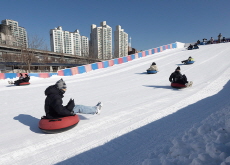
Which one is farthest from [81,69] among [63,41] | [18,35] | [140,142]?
[63,41]

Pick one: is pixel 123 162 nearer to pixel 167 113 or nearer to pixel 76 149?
pixel 76 149

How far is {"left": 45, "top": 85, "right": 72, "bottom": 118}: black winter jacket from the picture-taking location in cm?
276

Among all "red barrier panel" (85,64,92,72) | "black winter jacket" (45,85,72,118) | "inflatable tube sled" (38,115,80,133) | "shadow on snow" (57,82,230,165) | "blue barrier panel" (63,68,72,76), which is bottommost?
"shadow on snow" (57,82,230,165)

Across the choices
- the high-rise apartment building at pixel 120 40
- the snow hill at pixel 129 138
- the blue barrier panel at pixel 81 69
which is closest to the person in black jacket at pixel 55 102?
the snow hill at pixel 129 138

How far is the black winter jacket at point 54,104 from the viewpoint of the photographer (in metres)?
2.76

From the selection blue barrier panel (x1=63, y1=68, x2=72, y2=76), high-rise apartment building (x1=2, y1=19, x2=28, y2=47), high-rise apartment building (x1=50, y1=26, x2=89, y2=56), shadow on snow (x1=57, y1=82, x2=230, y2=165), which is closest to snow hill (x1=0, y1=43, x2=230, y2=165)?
shadow on snow (x1=57, y1=82, x2=230, y2=165)

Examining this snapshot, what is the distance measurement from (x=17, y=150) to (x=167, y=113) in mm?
3380

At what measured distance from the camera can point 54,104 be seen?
A: 2.75m

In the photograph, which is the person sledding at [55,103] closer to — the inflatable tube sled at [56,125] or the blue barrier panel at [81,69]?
the inflatable tube sled at [56,125]

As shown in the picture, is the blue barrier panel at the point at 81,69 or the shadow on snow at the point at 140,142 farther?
the blue barrier panel at the point at 81,69

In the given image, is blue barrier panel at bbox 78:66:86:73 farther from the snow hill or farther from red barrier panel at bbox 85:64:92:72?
the snow hill

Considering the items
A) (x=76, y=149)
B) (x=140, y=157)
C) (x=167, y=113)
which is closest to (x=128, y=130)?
(x=140, y=157)

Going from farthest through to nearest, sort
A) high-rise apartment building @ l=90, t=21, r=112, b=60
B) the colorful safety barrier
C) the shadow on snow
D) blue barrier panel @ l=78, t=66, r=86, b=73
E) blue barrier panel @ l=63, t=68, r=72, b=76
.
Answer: high-rise apartment building @ l=90, t=21, r=112, b=60, blue barrier panel @ l=78, t=66, r=86, b=73, blue barrier panel @ l=63, t=68, r=72, b=76, the colorful safety barrier, the shadow on snow

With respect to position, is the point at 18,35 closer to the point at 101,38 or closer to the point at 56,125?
the point at 101,38
